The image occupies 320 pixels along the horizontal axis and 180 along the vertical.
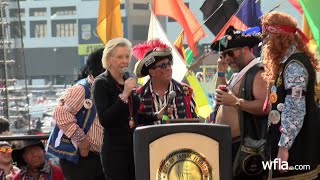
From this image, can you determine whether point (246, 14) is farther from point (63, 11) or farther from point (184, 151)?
point (63, 11)

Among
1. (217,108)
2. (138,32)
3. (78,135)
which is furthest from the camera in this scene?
(138,32)

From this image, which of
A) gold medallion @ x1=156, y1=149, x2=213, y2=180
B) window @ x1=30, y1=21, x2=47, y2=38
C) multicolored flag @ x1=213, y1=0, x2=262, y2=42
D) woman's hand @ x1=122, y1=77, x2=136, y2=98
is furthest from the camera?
window @ x1=30, y1=21, x2=47, y2=38

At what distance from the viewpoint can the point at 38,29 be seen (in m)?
105

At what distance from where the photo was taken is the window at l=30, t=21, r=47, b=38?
346 feet

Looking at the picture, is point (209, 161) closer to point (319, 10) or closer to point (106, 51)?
point (106, 51)

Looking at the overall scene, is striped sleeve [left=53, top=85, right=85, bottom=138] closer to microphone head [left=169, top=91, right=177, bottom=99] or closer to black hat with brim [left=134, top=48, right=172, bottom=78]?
black hat with brim [left=134, top=48, right=172, bottom=78]

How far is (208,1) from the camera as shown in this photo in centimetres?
967

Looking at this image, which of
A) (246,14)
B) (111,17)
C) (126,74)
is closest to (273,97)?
(126,74)

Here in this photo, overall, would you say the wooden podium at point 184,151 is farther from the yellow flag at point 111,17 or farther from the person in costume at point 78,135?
the yellow flag at point 111,17

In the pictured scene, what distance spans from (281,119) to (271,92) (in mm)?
183

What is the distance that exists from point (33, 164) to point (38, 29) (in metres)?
102

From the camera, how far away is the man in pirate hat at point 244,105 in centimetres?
406

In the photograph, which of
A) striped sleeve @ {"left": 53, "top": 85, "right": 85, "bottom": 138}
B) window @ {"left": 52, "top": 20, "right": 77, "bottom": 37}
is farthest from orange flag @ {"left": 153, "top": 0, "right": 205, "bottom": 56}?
window @ {"left": 52, "top": 20, "right": 77, "bottom": 37}

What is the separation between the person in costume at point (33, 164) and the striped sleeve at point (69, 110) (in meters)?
0.59
